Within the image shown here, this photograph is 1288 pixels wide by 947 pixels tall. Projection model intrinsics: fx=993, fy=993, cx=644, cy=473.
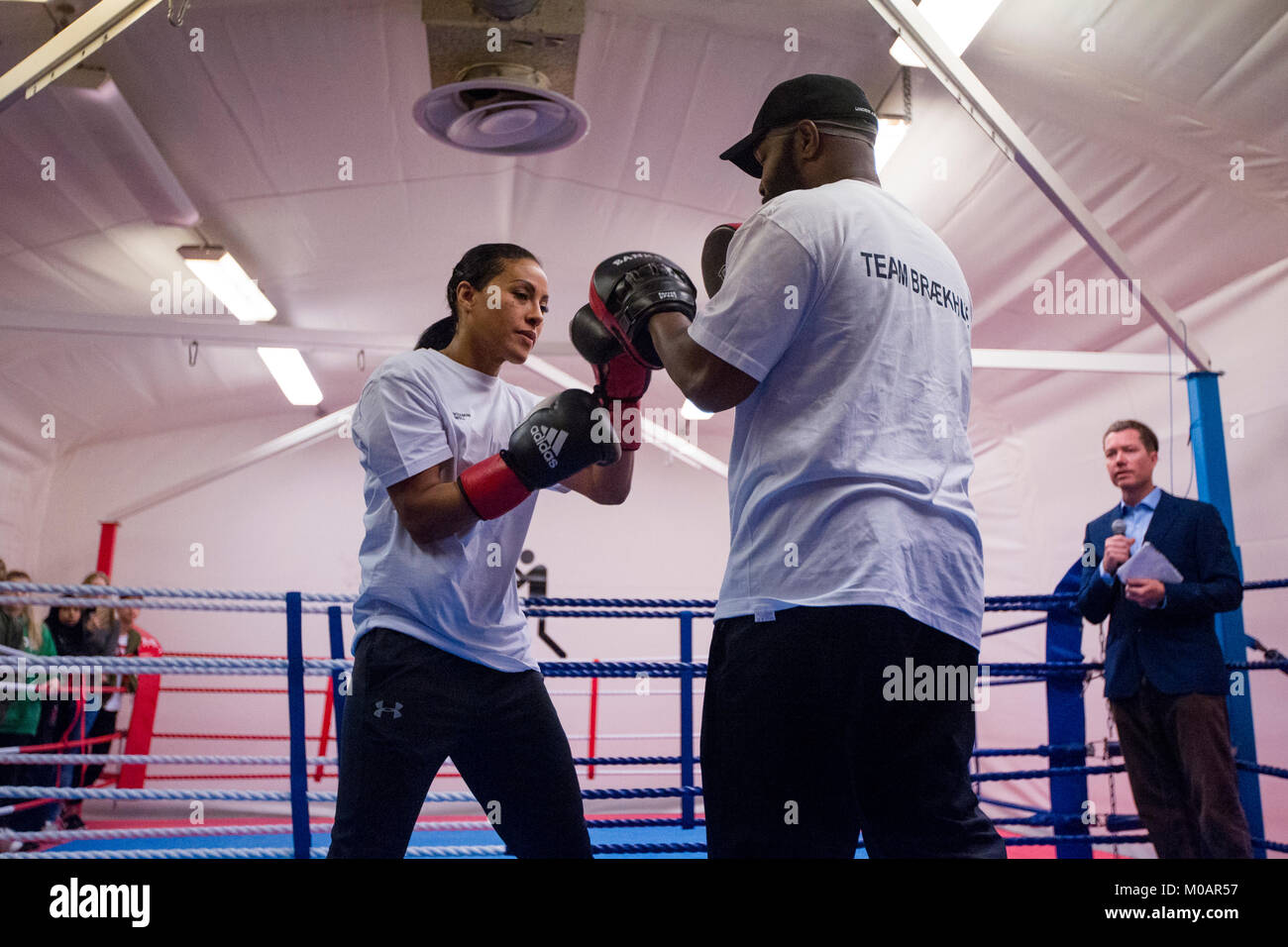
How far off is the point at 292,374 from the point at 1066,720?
6.08 metres

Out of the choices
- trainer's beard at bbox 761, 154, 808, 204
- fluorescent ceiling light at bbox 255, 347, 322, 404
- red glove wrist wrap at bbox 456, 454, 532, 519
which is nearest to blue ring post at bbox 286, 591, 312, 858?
red glove wrist wrap at bbox 456, 454, 532, 519

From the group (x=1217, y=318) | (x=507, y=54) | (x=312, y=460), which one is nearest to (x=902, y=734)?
(x=507, y=54)

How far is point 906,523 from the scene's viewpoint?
1.06 m

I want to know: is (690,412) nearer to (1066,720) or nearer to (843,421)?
(1066,720)

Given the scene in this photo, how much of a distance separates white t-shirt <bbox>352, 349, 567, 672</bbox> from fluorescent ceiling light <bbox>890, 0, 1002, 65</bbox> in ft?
7.68

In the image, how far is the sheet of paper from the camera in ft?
8.92

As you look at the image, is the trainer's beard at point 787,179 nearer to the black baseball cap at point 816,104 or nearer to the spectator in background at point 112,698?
the black baseball cap at point 816,104

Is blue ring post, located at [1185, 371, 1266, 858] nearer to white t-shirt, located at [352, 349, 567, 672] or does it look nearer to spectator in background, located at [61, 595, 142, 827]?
white t-shirt, located at [352, 349, 567, 672]

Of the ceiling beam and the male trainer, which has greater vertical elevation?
the ceiling beam

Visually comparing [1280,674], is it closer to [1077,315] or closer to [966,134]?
[1077,315]

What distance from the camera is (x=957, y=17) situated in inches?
127

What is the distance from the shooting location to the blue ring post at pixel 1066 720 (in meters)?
2.89

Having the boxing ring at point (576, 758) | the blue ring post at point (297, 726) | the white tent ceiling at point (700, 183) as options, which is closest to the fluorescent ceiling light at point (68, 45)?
the white tent ceiling at point (700, 183)

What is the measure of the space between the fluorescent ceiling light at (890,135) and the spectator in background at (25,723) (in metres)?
4.01
